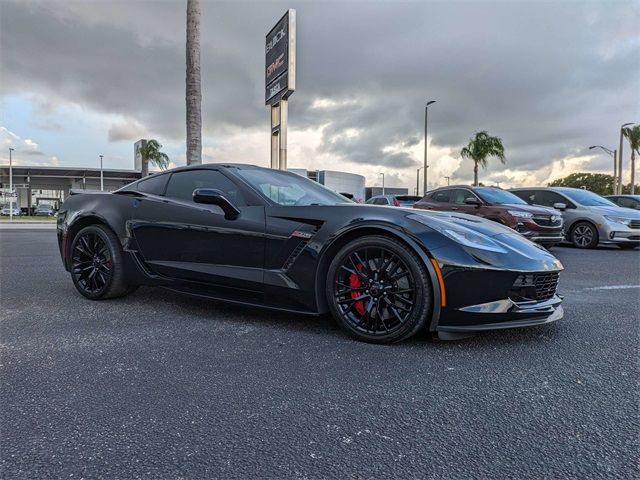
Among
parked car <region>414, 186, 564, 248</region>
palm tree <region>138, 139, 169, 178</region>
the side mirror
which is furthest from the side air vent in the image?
palm tree <region>138, 139, 169, 178</region>

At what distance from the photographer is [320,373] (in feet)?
7.59

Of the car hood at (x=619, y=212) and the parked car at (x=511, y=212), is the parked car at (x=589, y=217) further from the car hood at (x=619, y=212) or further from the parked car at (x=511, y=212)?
the parked car at (x=511, y=212)

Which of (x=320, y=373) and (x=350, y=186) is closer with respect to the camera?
(x=320, y=373)

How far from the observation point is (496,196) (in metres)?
8.67

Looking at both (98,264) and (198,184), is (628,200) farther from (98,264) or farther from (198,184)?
(98,264)

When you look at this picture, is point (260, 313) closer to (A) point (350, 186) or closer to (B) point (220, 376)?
(B) point (220, 376)

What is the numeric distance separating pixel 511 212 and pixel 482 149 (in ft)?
80.3

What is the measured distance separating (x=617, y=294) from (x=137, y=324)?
4.49 meters

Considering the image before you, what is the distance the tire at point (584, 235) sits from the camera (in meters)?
9.51

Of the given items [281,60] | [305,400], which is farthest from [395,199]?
[305,400]

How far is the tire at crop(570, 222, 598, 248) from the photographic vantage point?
374 inches

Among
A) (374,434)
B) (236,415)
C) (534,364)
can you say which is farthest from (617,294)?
(236,415)

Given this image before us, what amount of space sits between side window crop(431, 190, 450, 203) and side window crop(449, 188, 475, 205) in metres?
0.13

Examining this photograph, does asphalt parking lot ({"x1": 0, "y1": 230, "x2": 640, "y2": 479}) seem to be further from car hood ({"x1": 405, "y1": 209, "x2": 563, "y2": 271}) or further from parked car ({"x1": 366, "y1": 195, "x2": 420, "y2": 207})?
parked car ({"x1": 366, "y1": 195, "x2": 420, "y2": 207})
